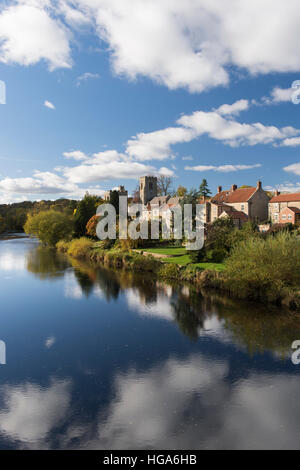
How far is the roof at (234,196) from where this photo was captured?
138ft

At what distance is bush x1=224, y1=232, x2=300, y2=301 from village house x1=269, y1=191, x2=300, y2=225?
22707mm

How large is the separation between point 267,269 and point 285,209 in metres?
26.2

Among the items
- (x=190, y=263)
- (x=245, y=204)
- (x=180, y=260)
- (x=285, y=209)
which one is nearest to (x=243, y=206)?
(x=245, y=204)

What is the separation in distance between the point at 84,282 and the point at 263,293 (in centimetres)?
1173

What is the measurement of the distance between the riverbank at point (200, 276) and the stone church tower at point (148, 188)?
125ft

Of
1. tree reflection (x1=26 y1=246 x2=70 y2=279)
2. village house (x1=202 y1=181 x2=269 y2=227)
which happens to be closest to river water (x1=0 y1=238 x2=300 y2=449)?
tree reflection (x1=26 y1=246 x2=70 y2=279)

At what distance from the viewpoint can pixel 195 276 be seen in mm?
19484

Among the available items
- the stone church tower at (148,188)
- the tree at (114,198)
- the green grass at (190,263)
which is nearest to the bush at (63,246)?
the tree at (114,198)

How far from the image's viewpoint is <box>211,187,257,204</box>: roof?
42.0 metres

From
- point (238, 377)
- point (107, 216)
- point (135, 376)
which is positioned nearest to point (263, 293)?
point (238, 377)

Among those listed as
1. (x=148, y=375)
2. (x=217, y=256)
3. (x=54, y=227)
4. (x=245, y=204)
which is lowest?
(x=148, y=375)

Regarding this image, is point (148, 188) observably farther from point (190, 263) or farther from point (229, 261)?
point (229, 261)

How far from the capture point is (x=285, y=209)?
1497 inches
